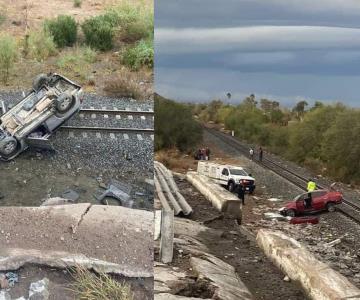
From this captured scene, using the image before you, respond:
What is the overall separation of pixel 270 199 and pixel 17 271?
99 centimetres

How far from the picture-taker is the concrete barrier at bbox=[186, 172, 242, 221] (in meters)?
2.77

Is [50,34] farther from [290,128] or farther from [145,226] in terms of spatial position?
[290,128]

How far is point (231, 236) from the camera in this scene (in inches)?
112

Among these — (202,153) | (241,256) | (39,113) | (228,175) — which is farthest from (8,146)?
(241,256)

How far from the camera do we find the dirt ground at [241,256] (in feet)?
8.85

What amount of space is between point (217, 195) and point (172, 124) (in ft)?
1.21

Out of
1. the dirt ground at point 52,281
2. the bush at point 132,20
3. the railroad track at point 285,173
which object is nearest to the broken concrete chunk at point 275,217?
the railroad track at point 285,173

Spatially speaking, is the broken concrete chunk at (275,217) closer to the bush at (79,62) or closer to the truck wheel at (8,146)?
the bush at (79,62)

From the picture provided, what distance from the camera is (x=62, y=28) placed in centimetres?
263

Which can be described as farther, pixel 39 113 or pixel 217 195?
pixel 217 195

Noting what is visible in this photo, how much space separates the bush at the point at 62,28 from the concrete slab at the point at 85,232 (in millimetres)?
606

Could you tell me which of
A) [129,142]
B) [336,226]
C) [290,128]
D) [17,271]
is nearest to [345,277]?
[336,226]

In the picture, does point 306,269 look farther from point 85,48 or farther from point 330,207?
point 85,48

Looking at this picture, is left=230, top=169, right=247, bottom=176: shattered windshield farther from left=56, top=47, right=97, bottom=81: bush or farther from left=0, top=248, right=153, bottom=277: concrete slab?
left=56, top=47, right=97, bottom=81: bush
